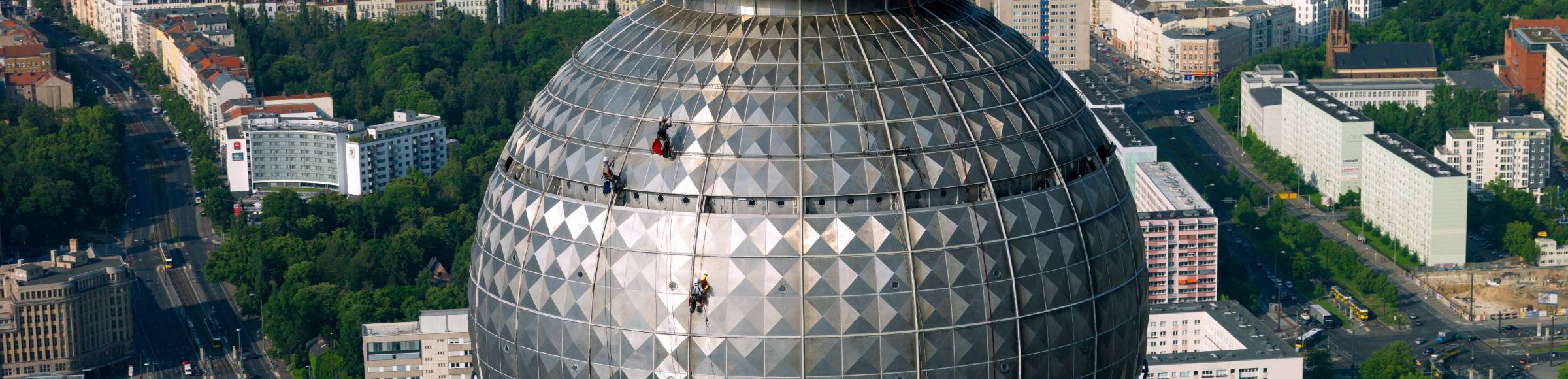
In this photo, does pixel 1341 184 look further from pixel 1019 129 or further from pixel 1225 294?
pixel 1019 129

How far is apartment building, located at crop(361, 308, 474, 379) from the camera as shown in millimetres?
133625

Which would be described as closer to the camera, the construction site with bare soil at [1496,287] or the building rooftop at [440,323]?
the building rooftop at [440,323]

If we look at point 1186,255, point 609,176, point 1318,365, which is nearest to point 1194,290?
point 1186,255

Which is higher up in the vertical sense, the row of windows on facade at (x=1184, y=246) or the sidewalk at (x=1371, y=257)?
the row of windows on facade at (x=1184, y=246)

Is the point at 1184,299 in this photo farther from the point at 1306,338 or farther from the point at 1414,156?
the point at 1414,156

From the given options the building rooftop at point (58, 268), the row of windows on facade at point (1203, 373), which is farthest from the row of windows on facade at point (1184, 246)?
the building rooftop at point (58, 268)

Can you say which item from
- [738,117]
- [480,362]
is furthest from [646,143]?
[480,362]

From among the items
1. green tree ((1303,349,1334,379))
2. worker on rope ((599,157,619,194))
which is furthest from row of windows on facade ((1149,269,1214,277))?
worker on rope ((599,157,619,194))

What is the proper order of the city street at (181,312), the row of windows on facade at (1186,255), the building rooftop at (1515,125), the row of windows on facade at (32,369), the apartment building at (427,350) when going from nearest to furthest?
the apartment building at (427,350)
the row of windows on facade at (32,369)
the city street at (181,312)
the row of windows on facade at (1186,255)
the building rooftop at (1515,125)

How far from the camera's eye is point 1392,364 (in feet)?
Answer: 485

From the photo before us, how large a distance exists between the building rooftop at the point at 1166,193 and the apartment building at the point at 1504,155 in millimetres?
24676

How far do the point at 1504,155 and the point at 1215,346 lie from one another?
2333 inches

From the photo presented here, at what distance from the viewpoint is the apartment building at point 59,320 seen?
513 feet

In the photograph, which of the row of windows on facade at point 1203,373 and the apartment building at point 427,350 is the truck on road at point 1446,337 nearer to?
the row of windows on facade at point 1203,373
